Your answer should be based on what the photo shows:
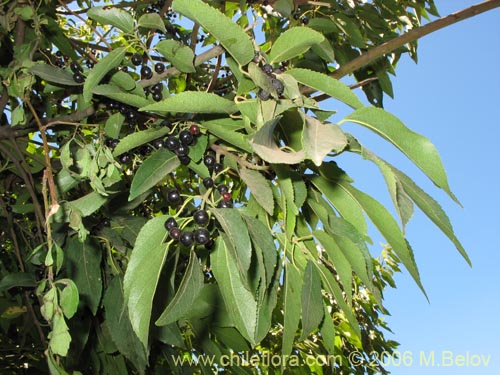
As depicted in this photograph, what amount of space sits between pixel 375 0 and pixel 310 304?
197 cm

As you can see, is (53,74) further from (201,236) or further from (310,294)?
(310,294)

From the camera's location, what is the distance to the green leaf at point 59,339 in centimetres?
98

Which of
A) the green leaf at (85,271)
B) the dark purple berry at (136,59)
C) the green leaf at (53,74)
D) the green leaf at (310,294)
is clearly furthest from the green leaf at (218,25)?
the green leaf at (85,271)

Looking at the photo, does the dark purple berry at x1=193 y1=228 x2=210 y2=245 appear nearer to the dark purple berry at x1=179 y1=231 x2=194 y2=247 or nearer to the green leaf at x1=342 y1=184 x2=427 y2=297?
the dark purple berry at x1=179 y1=231 x2=194 y2=247

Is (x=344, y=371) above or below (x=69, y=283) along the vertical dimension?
below

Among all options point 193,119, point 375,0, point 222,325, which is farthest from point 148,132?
point 375,0

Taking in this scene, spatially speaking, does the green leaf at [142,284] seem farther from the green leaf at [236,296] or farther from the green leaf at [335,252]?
the green leaf at [335,252]

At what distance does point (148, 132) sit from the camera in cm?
131

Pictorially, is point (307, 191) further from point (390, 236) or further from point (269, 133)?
point (269, 133)

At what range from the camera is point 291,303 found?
134 cm

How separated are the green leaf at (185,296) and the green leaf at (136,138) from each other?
0.29 meters

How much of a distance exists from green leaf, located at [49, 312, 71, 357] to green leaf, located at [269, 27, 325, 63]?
68 cm

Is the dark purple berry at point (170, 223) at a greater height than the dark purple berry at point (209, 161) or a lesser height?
lesser

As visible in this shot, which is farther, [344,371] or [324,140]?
[344,371]
